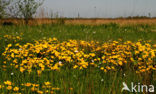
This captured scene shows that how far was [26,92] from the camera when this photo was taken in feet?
9.62

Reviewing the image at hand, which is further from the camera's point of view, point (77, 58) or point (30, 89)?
point (77, 58)

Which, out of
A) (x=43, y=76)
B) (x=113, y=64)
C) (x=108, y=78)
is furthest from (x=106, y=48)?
(x=43, y=76)

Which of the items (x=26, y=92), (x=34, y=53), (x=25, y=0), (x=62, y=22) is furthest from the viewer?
(x=25, y=0)

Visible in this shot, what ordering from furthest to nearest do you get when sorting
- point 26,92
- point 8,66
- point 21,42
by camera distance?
point 21,42 → point 8,66 → point 26,92

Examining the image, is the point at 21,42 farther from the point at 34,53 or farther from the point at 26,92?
the point at 26,92

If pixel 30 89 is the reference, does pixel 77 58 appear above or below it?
above

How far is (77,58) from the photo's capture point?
177 inches

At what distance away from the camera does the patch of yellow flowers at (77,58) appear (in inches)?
161

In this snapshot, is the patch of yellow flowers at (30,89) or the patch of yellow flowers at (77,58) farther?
the patch of yellow flowers at (77,58)

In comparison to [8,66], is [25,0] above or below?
above

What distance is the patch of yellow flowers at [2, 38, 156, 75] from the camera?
4082 mm

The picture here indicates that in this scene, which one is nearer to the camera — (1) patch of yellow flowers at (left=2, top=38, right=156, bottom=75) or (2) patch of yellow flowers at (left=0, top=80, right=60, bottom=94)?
(2) patch of yellow flowers at (left=0, top=80, right=60, bottom=94)

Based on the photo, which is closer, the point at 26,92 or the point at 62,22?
the point at 26,92

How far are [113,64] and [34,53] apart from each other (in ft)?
7.12
